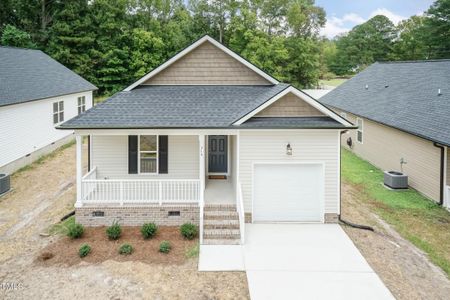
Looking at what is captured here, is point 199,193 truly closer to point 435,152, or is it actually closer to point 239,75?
point 239,75

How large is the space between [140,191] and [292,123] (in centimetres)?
544

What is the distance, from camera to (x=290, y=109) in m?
12.4

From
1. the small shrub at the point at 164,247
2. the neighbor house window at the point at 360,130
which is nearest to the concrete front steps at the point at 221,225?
the small shrub at the point at 164,247

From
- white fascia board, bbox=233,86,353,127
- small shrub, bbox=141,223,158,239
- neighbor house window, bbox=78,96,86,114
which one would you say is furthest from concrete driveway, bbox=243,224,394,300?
neighbor house window, bbox=78,96,86,114

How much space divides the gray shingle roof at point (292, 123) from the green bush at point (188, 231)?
11.1 ft

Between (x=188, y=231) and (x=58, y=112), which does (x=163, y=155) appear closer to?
(x=188, y=231)

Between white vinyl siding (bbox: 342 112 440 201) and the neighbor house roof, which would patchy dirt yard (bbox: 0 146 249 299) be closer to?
the neighbor house roof

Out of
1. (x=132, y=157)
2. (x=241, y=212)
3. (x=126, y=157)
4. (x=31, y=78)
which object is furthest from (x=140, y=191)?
(x=31, y=78)

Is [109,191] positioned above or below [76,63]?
below

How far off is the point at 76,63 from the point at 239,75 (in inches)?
1227

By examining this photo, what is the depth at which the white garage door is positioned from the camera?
1250cm

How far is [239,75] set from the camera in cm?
1563

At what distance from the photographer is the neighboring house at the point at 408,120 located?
48.7 ft

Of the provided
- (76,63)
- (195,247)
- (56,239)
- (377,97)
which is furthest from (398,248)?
(76,63)
